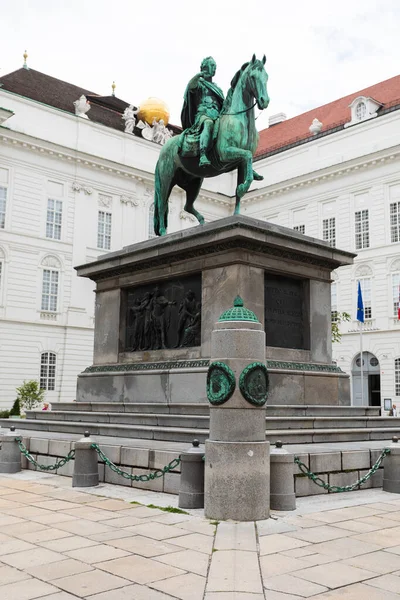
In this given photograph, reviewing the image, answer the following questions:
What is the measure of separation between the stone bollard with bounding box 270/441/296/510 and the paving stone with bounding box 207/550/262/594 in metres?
1.95

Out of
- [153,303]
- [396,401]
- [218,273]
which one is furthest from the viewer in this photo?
[396,401]

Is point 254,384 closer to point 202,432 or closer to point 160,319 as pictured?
point 202,432

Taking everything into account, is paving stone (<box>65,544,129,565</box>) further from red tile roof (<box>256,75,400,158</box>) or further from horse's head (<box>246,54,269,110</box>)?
red tile roof (<box>256,75,400,158</box>)

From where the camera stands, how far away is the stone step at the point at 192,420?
1043 centimetres

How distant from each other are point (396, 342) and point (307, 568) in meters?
35.9

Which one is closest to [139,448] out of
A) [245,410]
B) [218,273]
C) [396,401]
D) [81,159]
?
[245,410]

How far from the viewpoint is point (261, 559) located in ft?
18.0

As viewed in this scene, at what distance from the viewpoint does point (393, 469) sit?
8.96 meters

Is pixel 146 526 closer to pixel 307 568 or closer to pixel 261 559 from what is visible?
pixel 261 559

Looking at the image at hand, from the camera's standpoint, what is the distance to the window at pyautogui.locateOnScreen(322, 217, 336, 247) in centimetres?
4388

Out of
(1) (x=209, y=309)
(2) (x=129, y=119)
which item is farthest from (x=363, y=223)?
(1) (x=209, y=309)

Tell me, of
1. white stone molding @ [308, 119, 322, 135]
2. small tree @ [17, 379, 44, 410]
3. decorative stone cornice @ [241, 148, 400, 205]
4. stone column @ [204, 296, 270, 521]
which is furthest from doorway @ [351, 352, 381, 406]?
stone column @ [204, 296, 270, 521]

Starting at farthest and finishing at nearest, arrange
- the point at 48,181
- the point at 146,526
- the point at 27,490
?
the point at 48,181 < the point at 27,490 < the point at 146,526

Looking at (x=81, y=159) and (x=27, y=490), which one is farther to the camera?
(x=81, y=159)
